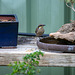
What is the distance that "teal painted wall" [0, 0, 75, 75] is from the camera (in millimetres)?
2240

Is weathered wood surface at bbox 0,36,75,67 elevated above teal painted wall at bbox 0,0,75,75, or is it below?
below

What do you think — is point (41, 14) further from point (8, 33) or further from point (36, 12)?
point (8, 33)

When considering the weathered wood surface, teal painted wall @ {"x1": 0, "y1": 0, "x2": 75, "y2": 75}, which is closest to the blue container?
the weathered wood surface

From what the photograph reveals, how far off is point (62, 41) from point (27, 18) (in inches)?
34.2

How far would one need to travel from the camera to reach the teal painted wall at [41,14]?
2240 mm

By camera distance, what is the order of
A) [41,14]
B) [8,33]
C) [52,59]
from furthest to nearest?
[41,14] → [8,33] → [52,59]

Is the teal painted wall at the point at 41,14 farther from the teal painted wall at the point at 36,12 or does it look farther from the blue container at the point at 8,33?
the blue container at the point at 8,33

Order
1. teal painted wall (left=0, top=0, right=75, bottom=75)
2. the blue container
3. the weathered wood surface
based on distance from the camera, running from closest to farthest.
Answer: the weathered wood surface, the blue container, teal painted wall (left=0, top=0, right=75, bottom=75)

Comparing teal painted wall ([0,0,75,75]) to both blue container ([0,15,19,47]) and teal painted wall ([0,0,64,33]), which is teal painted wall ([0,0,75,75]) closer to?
teal painted wall ([0,0,64,33])

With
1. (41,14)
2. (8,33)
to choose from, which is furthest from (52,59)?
(41,14)

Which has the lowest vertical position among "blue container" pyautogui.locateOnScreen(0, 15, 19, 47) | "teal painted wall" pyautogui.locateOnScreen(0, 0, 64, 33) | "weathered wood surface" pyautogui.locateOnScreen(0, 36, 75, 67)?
"weathered wood surface" pyautogui.locateOnScreen(0, 36, 75, 67)

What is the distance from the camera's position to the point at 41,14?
7.45ft

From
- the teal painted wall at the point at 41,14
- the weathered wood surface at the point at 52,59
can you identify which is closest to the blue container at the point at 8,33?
the weathered wood surface at the point at 52,59

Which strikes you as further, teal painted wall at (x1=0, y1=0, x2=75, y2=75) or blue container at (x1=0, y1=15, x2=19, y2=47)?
teal painted wall at (x1=0, y1=0, x2=75, y2=75)
